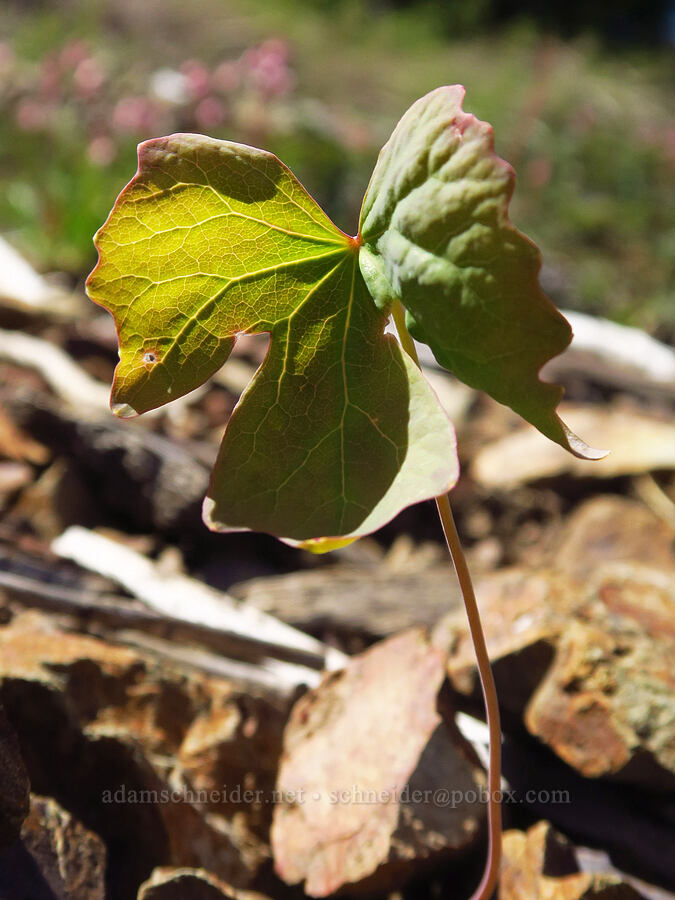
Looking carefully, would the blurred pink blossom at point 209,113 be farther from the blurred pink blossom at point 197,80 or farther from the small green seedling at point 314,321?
the small green seedling at point 314,321

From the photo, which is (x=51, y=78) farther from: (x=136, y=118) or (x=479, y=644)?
(x=479, y=644)

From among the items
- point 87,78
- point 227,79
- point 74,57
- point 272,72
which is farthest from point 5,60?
point 272,72

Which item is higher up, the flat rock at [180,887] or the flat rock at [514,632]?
the flat rock at [180,887]

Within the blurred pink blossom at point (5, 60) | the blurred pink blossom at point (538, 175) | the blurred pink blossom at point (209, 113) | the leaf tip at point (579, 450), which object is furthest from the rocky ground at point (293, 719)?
the blurred pink blossom at point (5, 60)

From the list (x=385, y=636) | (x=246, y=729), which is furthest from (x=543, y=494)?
(x=246, y=729)

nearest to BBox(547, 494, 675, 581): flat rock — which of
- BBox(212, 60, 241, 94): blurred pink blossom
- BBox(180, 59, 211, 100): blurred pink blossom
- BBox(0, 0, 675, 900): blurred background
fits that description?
BBox(0, 0, 675, 900): blurred background

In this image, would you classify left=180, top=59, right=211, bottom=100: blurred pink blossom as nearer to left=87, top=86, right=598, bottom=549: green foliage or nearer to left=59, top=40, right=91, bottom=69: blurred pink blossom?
left=59, top=40, right=91, bottom=69: blurred pink blossom

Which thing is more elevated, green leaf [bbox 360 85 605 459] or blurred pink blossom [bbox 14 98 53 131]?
green leaf [bbox 360 85 605 459]

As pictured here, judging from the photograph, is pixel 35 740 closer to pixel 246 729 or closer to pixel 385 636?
pixel 246 729
